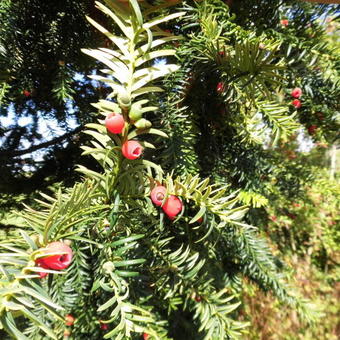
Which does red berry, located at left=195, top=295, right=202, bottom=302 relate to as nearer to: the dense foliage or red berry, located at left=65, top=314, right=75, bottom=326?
the dense foliage

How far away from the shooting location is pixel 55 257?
0.21m

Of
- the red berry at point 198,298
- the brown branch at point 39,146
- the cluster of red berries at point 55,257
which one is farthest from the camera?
the brown branch at point 39,146

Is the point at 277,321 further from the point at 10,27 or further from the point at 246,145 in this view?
the point at 10,27

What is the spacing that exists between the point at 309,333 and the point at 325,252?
50 centimetres

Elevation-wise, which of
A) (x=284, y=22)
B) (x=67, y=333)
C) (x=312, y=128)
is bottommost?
(x=67, y=333)

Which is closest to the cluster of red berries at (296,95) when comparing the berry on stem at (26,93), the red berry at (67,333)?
the berry on stem at (26,93)

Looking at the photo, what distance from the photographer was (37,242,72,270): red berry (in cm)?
20

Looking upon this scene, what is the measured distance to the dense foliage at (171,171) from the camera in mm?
233

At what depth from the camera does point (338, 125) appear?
53 centimetres

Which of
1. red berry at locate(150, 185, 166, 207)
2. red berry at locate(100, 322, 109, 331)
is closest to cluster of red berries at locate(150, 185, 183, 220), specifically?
red berry at locate(150, 185, 166, 207)

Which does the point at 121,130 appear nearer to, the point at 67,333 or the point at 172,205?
the point at 172,205

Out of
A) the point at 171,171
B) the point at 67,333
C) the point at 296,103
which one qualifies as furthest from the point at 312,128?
the point at 67,333

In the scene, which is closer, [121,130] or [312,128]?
[121,130]

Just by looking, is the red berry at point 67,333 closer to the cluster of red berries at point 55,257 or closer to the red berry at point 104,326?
the red berry at point 104,326
